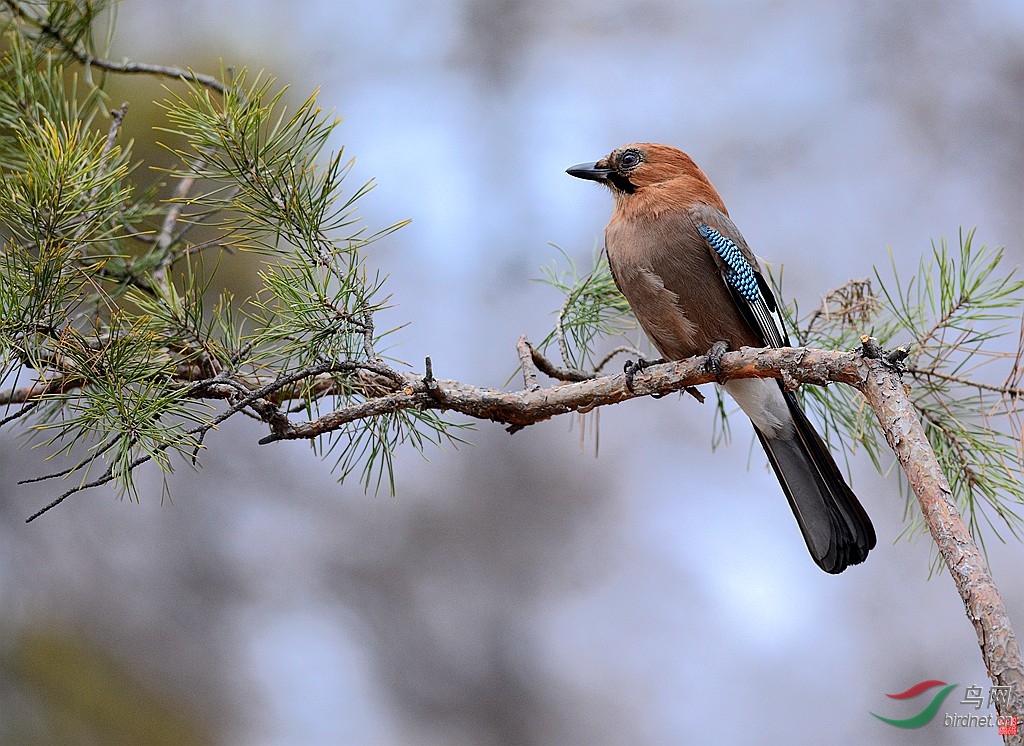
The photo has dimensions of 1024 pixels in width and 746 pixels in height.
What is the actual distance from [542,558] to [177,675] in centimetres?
127

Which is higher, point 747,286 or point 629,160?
point 629,160

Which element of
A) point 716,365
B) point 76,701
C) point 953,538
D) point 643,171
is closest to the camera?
point 953,538

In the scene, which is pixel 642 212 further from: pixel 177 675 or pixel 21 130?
pixel 177 675

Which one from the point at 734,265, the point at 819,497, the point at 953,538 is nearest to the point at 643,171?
the point at 734,265

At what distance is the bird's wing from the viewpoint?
1.67 m

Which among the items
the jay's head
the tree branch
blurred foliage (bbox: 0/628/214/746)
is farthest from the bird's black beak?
blurred foliage (bbox: 0/628/214/746)

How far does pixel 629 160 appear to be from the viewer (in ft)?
6.27

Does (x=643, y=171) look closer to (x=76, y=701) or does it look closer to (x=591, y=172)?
(x=591, y=172)

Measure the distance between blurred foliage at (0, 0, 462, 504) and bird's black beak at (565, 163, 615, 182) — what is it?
0.71 meters

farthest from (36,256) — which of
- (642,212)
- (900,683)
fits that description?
(900,683)

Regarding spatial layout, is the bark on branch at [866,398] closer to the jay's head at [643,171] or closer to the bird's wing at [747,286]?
the bird's wing at [747,286]

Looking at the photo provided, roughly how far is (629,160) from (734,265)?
345 millimetres

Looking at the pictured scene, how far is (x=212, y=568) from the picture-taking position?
3.28m

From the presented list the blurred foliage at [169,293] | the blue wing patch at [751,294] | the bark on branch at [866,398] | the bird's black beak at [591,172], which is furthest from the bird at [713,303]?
the blurred foliage at [169,293]
